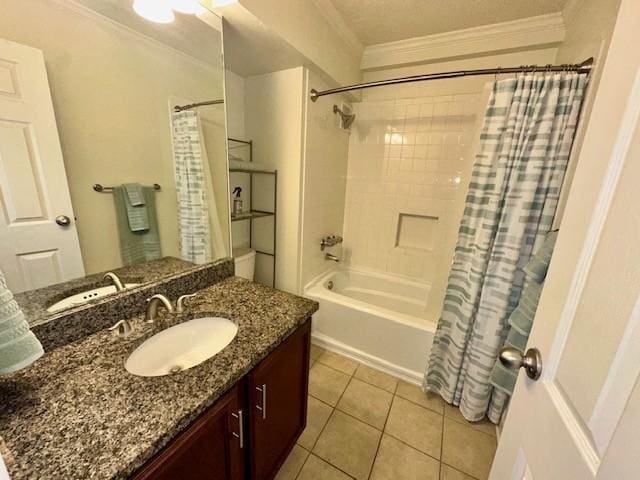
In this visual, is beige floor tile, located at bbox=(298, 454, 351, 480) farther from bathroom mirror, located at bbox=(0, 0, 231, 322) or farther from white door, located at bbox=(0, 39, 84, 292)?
white door, located at bbox=(0, 39, 84, 292)

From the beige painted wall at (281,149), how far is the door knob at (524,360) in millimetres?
1429

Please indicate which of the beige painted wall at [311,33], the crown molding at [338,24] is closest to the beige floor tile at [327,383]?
the beige painted wall at [311,33]

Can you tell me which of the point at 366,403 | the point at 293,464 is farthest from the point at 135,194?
the point at 366,403

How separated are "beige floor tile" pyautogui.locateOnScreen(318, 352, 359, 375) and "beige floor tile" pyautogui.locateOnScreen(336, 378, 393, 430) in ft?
0.38

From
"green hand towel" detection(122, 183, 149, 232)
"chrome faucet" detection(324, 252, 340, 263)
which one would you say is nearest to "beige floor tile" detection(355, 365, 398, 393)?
"chrome faucet" detection(324, 252, 340, 263)

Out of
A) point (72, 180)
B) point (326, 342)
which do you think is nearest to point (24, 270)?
point (72, 180)

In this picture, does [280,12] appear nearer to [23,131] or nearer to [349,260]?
[23,131]

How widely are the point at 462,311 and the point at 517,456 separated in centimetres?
84

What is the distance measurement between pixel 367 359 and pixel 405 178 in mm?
1524

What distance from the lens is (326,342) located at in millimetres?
2045

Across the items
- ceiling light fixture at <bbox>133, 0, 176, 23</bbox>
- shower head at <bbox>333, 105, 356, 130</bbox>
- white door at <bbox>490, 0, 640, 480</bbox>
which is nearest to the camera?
white door at <bbox>490, 0, 640, 480</bbox>

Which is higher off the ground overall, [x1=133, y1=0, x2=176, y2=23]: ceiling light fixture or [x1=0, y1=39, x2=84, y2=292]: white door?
[x1=133, y1=0, x2=176, y2=23]: ceiling light fixture

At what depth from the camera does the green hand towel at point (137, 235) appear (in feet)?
3.16

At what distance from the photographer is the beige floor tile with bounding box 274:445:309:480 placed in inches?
47.0
